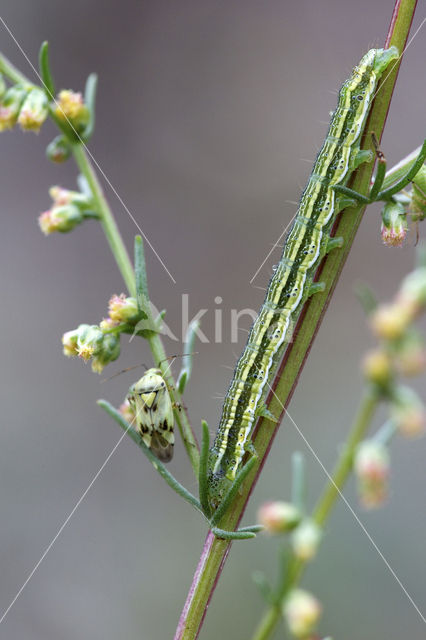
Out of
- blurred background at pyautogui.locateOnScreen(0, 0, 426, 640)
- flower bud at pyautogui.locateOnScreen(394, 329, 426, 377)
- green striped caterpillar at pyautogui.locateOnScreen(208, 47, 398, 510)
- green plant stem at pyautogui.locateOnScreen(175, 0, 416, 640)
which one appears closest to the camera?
flower bud at pyautogui.locateOnScreen(394, 329, 426, 377)

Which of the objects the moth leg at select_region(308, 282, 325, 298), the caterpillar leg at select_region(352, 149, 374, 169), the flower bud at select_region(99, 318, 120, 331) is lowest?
the flower bud at select_region(99, 318, 120, 331)

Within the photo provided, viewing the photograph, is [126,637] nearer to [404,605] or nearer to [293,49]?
[404,605]

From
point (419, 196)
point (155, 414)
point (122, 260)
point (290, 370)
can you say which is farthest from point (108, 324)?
point (419, 196)

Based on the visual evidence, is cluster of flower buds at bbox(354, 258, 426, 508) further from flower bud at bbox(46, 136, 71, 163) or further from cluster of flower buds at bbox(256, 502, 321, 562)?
flower bud at bbox(46, 136, 71, 163)

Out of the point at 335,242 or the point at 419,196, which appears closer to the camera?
the point at 335,242

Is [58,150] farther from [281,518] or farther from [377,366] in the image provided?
[377,366]

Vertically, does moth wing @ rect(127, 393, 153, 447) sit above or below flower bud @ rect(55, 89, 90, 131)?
below

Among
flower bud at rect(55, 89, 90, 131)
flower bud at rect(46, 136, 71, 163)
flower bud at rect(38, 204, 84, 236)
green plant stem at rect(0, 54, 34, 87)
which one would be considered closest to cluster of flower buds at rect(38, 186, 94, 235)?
flower bud at rect(38, 204, 84, 236)
